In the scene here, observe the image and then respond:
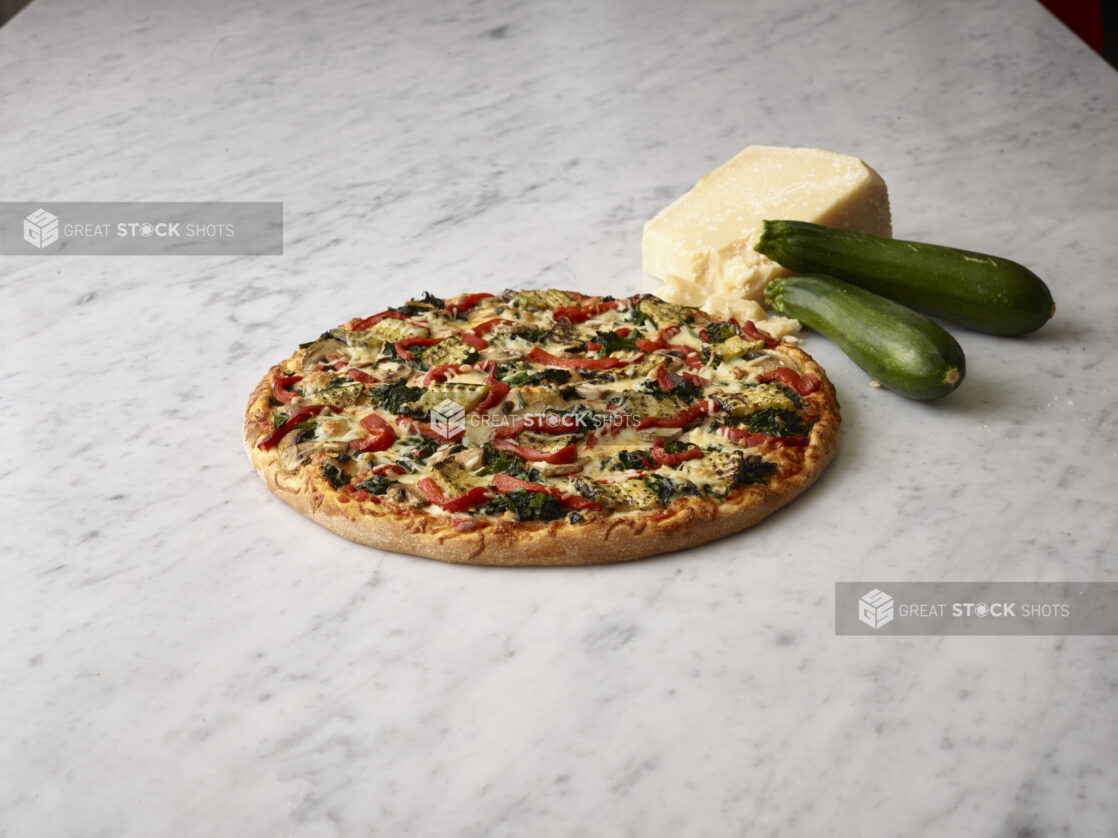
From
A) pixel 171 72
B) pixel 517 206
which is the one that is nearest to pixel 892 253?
pixel 517 206

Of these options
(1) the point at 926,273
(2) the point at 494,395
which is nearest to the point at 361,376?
(2) the point at 494,395

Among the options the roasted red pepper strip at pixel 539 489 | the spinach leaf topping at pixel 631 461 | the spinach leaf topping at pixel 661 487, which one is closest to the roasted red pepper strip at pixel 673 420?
the spinach leaf topping at pixel 631 461

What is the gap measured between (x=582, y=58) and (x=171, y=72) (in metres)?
2.03

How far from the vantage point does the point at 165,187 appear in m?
4.79

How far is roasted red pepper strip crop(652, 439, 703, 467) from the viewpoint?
280cm

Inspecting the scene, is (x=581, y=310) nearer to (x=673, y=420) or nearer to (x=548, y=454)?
(x=673, y=420)

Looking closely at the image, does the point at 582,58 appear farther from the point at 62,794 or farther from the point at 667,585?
the point at 62,794

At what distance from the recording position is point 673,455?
281cm

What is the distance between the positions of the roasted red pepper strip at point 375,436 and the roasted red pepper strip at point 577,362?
491 mm

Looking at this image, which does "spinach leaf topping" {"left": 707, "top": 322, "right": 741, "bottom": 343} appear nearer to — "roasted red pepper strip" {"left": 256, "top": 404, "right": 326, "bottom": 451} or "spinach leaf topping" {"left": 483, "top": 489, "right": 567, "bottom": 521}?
"spinach leaf topping" {"left": 483, "top": 489, "right": 567, "bottom": 521}

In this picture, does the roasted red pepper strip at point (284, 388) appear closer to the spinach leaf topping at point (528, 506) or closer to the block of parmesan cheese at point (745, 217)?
the spinach leaf topping at point (528, 506)
